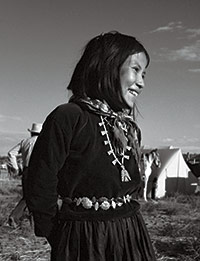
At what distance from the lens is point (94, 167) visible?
64.4 inches

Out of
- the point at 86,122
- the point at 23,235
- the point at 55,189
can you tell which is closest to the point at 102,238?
the point at 55,189

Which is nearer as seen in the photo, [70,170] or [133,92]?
[70,170]

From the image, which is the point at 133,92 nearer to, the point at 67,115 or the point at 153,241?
the point at 67,115

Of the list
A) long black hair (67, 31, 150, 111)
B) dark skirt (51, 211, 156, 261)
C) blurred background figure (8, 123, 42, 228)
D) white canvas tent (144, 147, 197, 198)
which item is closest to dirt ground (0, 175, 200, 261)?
blurred background figure (8, 123, 42, 228)

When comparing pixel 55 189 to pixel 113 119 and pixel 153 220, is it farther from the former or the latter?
pixel 153 220

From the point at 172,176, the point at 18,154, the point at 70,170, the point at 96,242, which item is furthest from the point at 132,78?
the point at 172,176

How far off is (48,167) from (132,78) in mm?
446

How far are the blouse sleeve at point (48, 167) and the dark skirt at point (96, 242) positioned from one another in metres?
0.09

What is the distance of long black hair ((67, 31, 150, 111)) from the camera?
1711mm

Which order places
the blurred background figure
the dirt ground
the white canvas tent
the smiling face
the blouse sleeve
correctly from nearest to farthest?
1. the blouse sleeve
2. the smiling face
3. the dirt ground
4. the blurred background figure
5. the white canvas tent

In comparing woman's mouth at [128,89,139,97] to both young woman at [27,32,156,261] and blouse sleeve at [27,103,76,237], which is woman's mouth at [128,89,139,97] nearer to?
young woman at [27,32,156,261]

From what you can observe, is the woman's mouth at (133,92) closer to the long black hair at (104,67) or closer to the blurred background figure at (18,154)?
the long black hair at (104,67)

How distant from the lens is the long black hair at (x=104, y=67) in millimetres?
1711

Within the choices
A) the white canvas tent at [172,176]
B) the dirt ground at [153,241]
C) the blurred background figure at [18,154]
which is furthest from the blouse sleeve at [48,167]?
the white canvas tent at [172,176]
